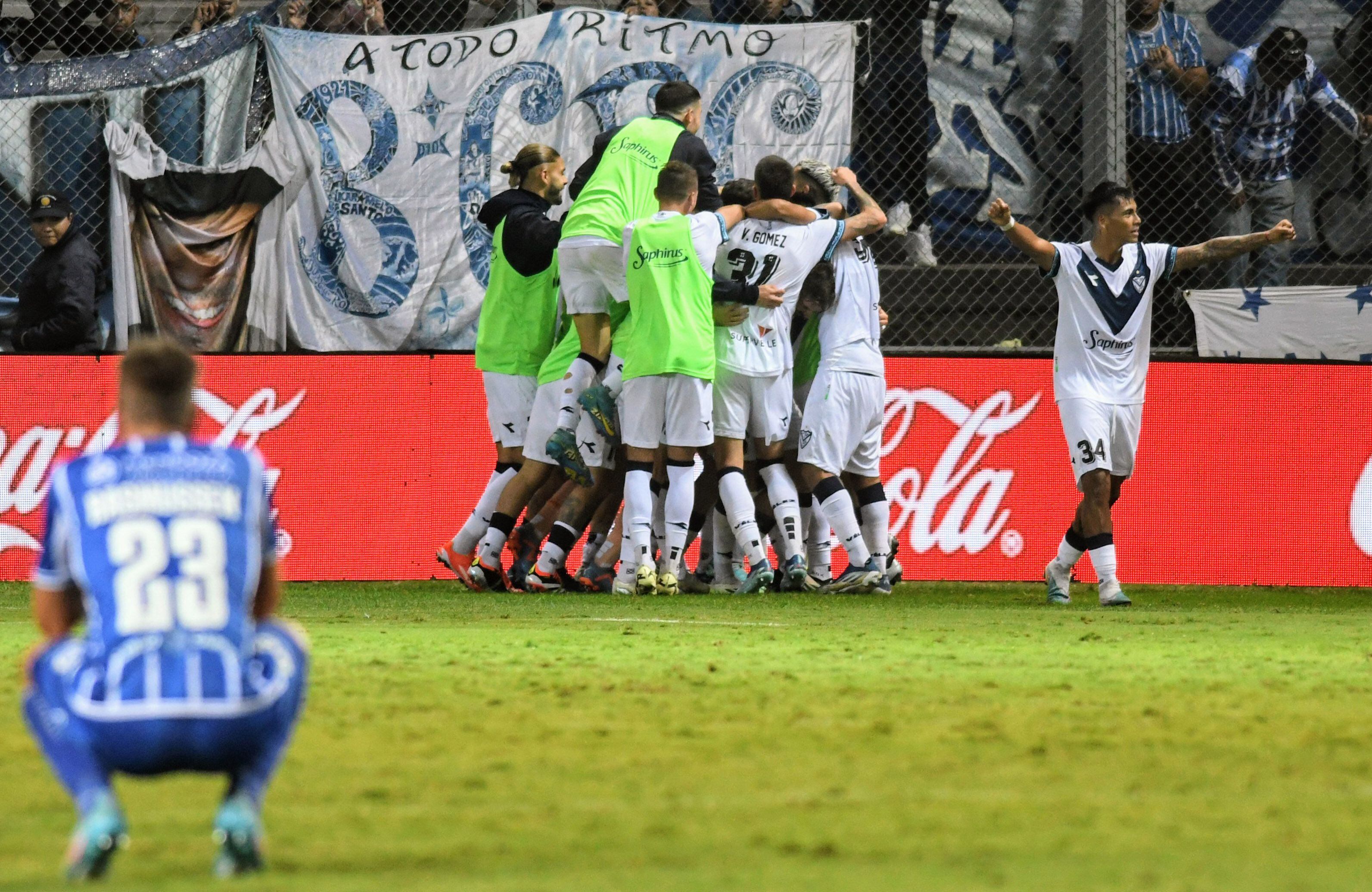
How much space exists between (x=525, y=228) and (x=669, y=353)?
133cm

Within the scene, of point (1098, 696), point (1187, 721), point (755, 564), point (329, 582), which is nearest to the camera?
point (1187, 721)

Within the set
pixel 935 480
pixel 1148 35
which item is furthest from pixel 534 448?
pixel 1148 35

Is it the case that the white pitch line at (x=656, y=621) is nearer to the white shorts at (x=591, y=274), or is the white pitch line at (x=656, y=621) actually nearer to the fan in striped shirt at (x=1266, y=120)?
the white shorts at (x=591, y=274)

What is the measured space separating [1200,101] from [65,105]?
25.7 ft

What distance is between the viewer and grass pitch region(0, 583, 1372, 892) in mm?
3273

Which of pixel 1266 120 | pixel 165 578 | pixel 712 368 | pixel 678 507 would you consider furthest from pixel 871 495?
pixel 165 578

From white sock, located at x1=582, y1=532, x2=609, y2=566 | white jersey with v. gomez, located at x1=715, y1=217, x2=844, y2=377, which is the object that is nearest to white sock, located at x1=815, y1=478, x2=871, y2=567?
white jersey with v. gomez, located at x1=715, y1=217, x2=844, y2=377

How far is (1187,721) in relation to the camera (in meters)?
5.15

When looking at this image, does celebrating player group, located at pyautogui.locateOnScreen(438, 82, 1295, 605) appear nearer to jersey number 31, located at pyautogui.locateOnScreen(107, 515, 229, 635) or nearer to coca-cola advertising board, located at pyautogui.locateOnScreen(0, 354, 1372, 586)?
coca-cola advertising board, located at pyautogui.locateOnScreen(0, 354, 1372, 586)

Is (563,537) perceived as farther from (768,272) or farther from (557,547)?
(768,272)

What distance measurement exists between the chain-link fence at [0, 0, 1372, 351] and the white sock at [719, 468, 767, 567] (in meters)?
2.83

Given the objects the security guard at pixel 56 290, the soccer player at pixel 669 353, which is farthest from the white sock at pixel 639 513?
the security guard at pixel 56 290

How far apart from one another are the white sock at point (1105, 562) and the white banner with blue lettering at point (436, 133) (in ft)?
13.2

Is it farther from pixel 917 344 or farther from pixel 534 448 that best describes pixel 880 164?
pixel 534 448
